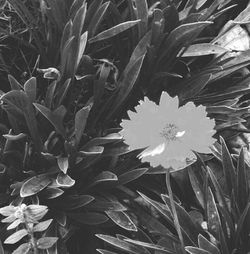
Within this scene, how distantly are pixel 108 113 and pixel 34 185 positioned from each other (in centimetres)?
47

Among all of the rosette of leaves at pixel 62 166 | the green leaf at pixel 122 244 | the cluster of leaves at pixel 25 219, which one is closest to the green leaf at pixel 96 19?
the rosette of leaves at pixel 62 166

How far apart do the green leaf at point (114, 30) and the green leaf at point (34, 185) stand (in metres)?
0.62

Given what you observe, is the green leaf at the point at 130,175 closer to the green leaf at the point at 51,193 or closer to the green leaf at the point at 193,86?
the green leaf at the point at 51,193

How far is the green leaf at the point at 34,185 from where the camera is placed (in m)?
2.01

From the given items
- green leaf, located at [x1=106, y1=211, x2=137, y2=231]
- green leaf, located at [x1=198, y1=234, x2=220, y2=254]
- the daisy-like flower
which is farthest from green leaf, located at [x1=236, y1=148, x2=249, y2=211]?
the daisy-like flower

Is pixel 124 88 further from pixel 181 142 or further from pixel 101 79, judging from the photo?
pixel 181 142

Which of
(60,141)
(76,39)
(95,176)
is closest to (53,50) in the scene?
(76,39)

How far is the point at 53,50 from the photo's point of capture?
2467 millimetres

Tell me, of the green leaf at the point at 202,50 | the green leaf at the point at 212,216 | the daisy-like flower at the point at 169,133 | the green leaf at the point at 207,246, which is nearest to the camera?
the daisy-like flower at the point at 169,133

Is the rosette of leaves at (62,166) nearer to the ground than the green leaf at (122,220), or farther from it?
farther from it

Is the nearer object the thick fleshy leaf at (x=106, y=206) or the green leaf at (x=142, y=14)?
the thick fleshy leaf at (x=106, y=206)

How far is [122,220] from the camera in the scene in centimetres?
206

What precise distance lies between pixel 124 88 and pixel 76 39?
271 millimetres

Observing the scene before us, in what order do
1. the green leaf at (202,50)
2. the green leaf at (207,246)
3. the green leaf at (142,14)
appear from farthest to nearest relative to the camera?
the green leaf at (202,50)
the green leaf at (142,14)
the green leaf at (207,246)
